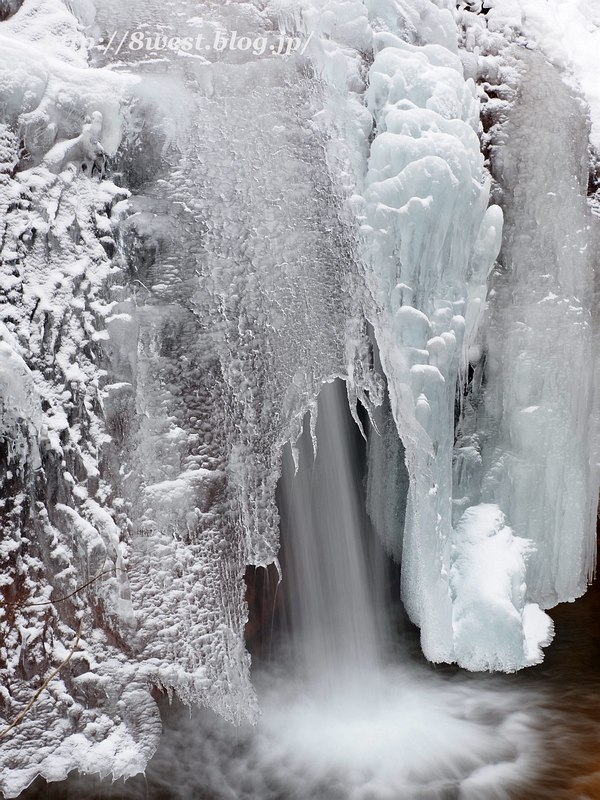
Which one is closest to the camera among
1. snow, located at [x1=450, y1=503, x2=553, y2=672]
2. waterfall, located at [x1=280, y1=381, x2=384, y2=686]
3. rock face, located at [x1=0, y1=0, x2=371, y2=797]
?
rock face, located at [x1=0, y1=0, x2=371, y2=797]

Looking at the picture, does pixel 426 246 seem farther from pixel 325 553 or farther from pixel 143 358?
pixel 325 553

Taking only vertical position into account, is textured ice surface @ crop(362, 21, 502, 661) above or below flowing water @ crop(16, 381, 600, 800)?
above

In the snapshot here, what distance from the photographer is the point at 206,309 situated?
7.82ft

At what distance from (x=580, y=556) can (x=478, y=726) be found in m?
1.06

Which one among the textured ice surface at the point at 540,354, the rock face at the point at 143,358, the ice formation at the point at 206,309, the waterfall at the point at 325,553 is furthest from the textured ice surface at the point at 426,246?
the waterfall at the point at 325,553

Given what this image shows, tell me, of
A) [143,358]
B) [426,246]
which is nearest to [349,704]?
[143,358]

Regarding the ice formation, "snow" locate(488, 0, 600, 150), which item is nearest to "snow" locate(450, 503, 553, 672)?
the ice formation

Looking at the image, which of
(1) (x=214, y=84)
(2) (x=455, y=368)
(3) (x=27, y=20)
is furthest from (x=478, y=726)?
(3) (x=27, y=20)

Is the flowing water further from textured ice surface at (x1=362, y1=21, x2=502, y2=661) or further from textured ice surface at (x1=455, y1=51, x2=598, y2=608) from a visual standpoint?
textured ice surface at (x1=455, y1=51, x2=598, y2=608)

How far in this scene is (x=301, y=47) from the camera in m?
2.52

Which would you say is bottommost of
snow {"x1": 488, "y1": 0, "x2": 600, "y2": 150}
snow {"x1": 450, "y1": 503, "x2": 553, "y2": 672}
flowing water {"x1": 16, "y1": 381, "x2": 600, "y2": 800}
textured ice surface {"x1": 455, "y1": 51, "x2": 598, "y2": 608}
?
flowing water {"x1": 16, "y1": 381, "x2": 600, "y2": 800}

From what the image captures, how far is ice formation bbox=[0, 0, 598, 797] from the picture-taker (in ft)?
6.99

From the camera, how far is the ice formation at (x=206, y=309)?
2.13 metres

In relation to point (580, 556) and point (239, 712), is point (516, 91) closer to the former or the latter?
point (580, 556)
